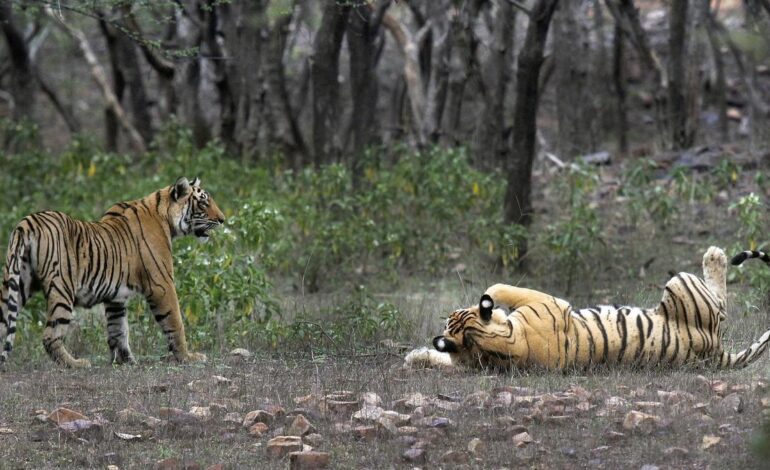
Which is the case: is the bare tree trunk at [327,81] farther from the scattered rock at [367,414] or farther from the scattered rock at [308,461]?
the scattered rock at [308,461]

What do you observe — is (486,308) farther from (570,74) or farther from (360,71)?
(570,74)

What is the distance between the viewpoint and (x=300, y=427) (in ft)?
19.4

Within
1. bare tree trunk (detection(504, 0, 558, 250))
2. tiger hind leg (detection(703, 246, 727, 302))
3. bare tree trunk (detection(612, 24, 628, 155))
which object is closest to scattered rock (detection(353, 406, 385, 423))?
tiger hind leg (detection(703, 246, 727, 302))

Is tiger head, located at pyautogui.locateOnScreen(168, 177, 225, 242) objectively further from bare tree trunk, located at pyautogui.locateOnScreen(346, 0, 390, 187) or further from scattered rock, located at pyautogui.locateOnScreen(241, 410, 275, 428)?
bare tree trunk, located at pyautogui.locateOnScreen(346, 0, 390, 187)

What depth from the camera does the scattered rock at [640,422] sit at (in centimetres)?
575

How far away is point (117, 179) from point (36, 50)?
52.8 feet

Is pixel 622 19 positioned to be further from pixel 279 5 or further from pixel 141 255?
pixel 141 255

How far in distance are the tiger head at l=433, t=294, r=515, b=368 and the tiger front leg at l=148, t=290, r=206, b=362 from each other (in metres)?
2.08

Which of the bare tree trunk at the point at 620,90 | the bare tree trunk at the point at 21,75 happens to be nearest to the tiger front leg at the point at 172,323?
the bare tree trunk at the point at 21,75

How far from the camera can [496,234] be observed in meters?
13.0

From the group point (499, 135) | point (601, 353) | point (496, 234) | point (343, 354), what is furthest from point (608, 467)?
point (499, 135)

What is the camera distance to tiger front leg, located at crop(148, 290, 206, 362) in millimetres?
8633

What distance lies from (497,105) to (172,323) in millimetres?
8219

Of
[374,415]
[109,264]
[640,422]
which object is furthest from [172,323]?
[640,422]
